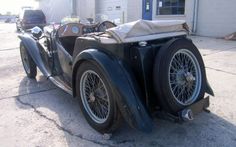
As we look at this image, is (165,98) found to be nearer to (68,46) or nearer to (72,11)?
(68,46)

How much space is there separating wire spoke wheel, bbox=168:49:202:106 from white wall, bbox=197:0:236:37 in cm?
819

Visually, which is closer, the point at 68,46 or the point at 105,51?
the point at 105,51

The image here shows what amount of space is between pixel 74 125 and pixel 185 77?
5.05 ft

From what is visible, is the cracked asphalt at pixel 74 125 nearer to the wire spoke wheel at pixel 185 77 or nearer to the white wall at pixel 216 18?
the wire spoke wheel at pixel 185 77

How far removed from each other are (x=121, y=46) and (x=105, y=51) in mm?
234

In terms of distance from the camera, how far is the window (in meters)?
12.3

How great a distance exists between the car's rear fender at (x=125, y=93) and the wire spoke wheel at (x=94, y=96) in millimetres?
207

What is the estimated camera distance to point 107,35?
3131mm

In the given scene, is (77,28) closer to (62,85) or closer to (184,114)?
(62,85)

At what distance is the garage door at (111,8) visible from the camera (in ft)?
50.0

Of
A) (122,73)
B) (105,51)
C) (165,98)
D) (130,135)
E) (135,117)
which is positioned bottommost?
(130,135)

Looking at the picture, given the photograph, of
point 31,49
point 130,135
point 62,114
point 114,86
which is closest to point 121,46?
point 114,86

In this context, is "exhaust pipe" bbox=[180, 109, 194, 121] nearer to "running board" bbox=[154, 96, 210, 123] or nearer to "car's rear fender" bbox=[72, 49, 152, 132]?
"running board" bbox=[154, 96, 210, 123]

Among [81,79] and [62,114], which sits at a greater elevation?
[81,79]
